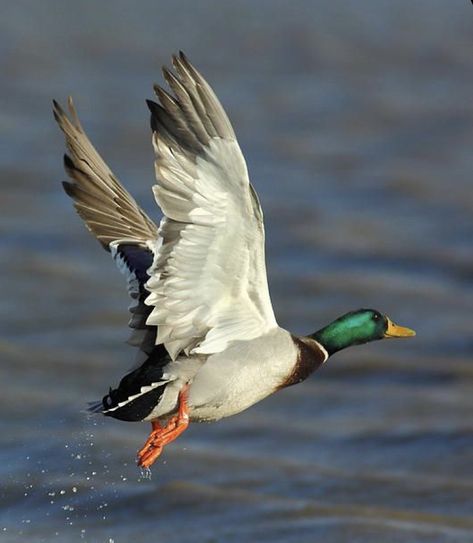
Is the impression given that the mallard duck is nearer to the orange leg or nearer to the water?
the orange leg

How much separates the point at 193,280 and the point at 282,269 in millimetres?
6064

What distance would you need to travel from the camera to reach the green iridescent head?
333 inches

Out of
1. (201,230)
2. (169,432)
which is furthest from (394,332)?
(201,230)

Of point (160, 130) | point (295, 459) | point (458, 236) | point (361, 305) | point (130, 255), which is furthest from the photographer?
point (458, 236)

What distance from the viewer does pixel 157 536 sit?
32.4 feet

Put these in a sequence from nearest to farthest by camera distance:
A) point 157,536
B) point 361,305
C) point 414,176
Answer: point 157,536
point 361,305
point 414,176

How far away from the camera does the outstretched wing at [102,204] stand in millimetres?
8578

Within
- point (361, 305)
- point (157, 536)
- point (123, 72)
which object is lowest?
point (157, 536)

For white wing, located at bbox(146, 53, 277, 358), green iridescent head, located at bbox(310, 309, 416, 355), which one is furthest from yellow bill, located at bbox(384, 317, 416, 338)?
white wing, located at bbox(146, 53, 277, 358)

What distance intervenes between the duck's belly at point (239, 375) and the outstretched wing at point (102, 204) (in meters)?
0.92

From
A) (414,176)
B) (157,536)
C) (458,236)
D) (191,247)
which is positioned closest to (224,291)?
(191,247)

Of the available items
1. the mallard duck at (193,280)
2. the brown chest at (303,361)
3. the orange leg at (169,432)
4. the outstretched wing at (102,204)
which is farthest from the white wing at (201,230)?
the outstretched wing at (102,204)

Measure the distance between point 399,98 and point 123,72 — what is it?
277 cm

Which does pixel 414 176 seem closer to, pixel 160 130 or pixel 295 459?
pixel 295 459
